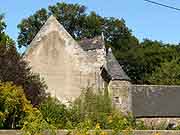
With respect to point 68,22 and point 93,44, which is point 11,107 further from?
point 68,22

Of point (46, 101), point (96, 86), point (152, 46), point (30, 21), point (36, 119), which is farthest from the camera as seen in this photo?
point (152, 46)

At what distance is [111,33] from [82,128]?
7110 centimetres

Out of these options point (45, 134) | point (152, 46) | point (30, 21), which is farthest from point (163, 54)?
point (45, 134)

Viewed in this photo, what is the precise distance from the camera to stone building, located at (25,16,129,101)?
3853 centimetres

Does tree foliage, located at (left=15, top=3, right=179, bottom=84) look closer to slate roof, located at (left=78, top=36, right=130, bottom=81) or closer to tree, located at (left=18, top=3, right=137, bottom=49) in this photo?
tree, located at (left=18, top=3, right=137, bottom=49)

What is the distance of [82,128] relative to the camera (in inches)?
530

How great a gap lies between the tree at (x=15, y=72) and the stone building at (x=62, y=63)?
20.3 feet

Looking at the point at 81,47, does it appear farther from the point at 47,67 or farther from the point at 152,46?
the point at 152,46

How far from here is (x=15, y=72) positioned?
2972 cm

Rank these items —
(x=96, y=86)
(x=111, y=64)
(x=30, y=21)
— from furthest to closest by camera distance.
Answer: (x=30, y=21), (x=111, y=64), (x=96, y=86)

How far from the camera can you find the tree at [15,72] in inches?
1156

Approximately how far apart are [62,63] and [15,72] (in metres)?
9.34

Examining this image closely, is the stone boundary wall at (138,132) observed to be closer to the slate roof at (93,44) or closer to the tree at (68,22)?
the slate roof at (93,44)

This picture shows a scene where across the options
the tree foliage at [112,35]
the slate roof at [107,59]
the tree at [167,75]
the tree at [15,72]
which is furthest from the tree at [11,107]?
the tree foliage at [112,35]
